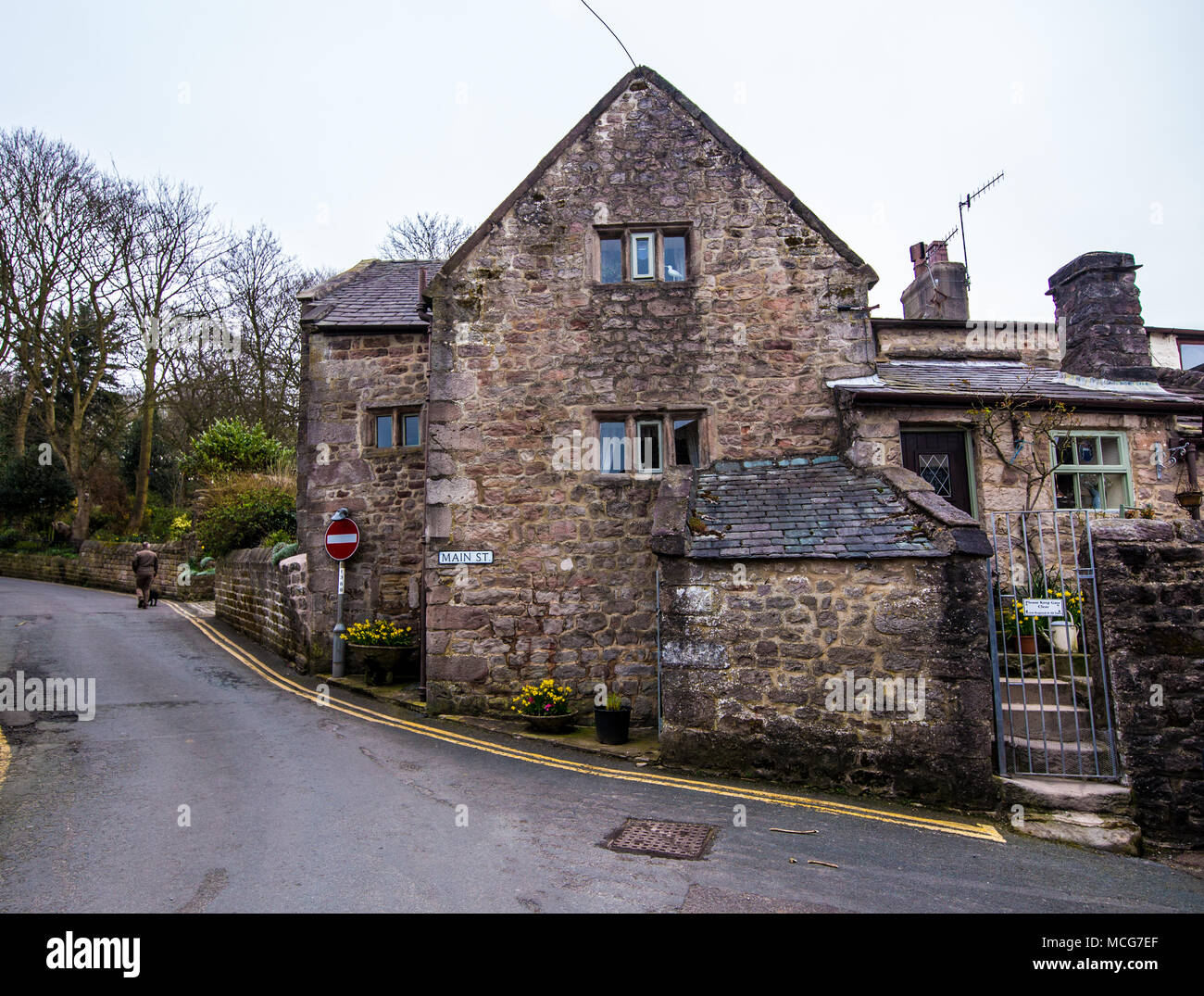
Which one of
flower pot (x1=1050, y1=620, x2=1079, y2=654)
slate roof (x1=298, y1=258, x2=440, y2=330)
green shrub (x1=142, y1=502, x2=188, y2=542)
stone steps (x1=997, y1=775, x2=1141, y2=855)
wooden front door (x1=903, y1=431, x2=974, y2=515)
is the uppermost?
slate roof (x1=298, y1=258, x2=440, y2=330)

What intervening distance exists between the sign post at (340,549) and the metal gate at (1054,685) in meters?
9.58

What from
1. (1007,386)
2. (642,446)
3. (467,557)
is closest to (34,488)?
(467,557)

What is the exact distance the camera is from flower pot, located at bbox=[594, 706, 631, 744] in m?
8.64

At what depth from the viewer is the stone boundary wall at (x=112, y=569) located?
23312mm

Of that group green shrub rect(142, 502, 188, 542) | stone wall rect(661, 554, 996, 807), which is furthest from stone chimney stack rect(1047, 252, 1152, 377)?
green shrub rect(142, 502, 188, 542)

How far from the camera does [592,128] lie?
1030cm

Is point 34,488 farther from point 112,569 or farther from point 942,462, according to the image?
point 942,462

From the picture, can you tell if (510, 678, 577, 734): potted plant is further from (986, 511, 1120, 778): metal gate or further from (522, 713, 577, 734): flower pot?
(986, 511, 1120, 778): metal gate

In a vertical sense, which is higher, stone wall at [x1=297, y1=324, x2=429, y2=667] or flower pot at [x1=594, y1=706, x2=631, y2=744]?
stone wall at [x1=297, y1=324, x2=429, y2=667]

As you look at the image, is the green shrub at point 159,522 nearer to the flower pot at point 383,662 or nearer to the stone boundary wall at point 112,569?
the stone boundary wall at point 112,569

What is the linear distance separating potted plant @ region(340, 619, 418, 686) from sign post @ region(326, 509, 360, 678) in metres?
0.17

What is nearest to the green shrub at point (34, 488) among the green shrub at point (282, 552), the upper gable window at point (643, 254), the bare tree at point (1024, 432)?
the green shrub at point (282, 552)

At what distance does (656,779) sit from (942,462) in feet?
20.2
